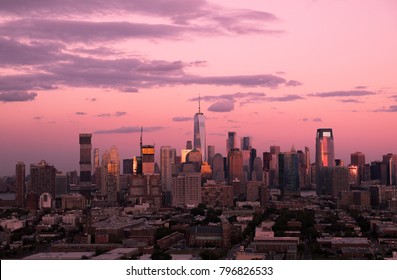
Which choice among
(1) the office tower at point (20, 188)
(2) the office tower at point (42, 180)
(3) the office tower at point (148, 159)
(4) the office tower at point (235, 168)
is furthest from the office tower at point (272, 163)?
(1) the office tower at point (20, 188)

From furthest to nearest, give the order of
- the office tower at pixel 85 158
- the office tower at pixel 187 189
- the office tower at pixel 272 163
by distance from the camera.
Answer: the office tower at pixel 187 189, the office tower at pixel 272 163, the office tower at pixel 85 158

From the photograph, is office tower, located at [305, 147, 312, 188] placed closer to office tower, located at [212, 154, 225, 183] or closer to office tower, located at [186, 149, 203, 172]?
office tower, located at [212, 154, 225, 183]

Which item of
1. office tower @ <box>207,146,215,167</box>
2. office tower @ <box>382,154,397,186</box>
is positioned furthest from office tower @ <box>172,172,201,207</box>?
office tower @ <box>382,154,397,186</box>

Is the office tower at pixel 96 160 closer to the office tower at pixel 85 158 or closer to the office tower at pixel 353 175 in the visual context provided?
the office tower at pixel 85 158

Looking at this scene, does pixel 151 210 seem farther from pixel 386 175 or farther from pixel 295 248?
pixel 295 248

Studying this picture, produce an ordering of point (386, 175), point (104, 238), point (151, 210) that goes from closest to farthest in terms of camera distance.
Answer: point (104, 238)
point (151, 210)
point (386, 175)
